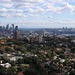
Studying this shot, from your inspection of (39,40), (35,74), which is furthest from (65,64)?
(39,40)

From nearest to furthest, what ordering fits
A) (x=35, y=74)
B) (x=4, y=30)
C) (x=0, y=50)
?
(x=35, y=74) → (x=0, y=50) → (x=4, y=30)

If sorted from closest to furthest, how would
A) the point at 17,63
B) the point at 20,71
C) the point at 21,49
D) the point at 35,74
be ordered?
1. the point at 35,74
2. the point at 20,71
3. the point at 17,63
4. the point at 21,49

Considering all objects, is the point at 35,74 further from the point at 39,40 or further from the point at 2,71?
the point at 39,40

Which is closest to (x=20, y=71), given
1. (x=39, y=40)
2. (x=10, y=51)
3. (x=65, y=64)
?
(x=65, y=64)

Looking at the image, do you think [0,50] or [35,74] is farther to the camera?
[0,50]

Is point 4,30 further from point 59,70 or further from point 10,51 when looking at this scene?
point 59,70

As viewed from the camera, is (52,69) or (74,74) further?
(52,69)

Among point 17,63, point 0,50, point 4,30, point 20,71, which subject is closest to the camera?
point 20,71

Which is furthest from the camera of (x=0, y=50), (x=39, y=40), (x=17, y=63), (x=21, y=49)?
(x=39, y=40)

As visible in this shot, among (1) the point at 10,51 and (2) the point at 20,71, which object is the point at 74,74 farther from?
(1) the point at 10,51
